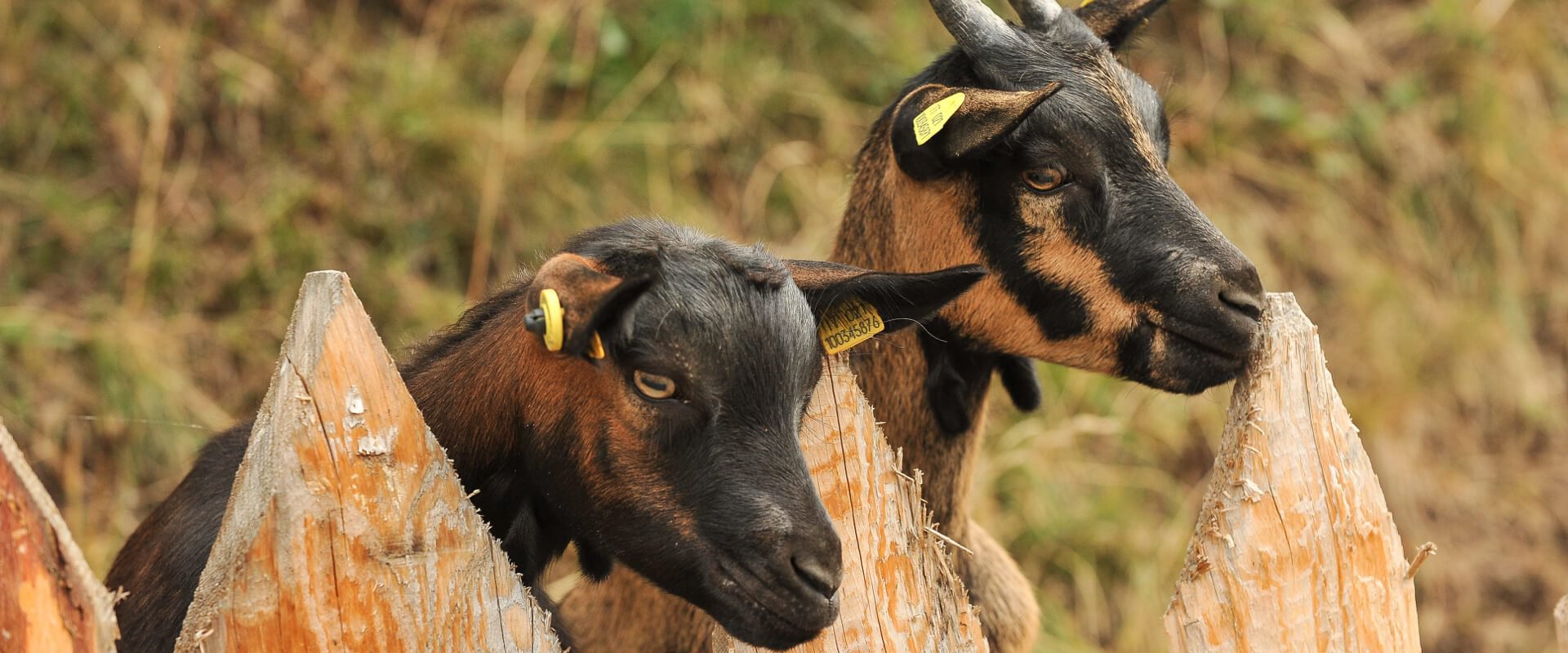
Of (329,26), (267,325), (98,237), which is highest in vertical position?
(329,26)

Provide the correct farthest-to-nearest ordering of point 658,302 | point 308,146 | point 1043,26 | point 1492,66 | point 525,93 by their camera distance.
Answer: point 1492,66, point 525,93, point 308,146, point 1043,26, point 658,302

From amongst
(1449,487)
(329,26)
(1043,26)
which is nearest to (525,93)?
(329,26)

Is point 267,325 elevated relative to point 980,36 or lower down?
lower down

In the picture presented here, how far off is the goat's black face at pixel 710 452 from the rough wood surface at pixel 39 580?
3.20 feet

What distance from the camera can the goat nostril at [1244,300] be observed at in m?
3.70

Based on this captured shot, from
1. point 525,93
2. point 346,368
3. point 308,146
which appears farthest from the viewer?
point 525,93

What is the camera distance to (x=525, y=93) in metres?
7.71

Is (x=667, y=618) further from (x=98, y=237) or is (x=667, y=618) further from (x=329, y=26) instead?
(x=329, y=26)

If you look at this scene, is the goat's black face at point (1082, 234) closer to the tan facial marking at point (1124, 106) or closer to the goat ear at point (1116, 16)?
the tan facial marking at point (1124, 106)

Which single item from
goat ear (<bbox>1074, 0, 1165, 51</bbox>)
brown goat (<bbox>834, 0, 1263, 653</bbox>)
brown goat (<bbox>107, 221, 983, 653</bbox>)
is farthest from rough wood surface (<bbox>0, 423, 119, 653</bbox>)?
goat ear (<bbox>1074, 0, 1165, 51</bbox>)

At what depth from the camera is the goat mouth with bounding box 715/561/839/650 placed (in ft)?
9.18

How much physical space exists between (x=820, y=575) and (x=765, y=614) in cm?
14

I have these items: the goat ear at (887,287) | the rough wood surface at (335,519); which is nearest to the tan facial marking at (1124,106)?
the goat ear at (887,287)

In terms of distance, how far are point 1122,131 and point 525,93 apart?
4.45 metres
